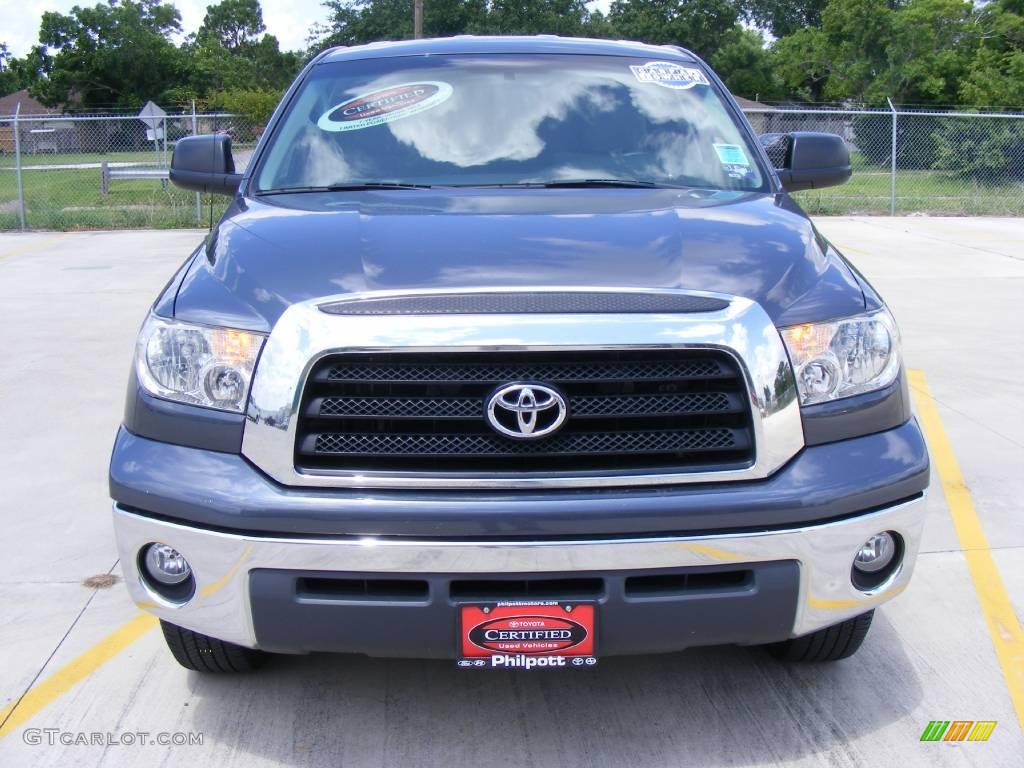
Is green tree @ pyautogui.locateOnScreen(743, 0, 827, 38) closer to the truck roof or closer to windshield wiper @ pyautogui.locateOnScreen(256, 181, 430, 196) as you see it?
the truck roof

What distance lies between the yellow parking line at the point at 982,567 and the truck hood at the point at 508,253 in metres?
1.38

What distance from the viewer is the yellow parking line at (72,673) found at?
10.2 feet

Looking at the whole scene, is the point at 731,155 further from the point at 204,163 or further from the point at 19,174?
the point at 19,174

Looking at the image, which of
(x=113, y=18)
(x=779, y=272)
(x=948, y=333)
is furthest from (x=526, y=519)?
(x=113, y=18)

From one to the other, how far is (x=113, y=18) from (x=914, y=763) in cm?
7607

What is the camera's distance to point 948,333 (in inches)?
332

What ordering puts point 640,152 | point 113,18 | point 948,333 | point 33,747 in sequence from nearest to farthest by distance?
point 33,747 < point 640,152 < point 948,333 < point 113,18

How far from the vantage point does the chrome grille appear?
256 centimetres

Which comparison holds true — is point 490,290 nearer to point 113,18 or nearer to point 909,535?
point 909,535

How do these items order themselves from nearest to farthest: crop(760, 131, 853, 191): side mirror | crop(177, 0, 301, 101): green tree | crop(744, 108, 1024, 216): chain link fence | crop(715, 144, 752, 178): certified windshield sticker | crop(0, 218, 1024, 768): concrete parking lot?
crop(0, 218, 1024, 768): concrete parking lot → crop(715, 144, 752, 178): certified windshield sticker → crop(760, 131, 853, 191): side mirror → crop(744, 108, 1024, 216): chain link fence → crop(177, 0, 301, 101): green tree

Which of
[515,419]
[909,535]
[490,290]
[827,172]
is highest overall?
[827,172]

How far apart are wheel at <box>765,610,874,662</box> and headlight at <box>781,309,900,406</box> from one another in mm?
751

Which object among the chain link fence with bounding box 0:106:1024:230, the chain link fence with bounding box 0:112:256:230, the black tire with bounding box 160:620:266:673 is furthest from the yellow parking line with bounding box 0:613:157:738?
the chain link fence with bounding box 0:106:1024:230

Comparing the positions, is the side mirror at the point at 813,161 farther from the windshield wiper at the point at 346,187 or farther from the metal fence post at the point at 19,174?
the metal fence post at the point at 19,174
